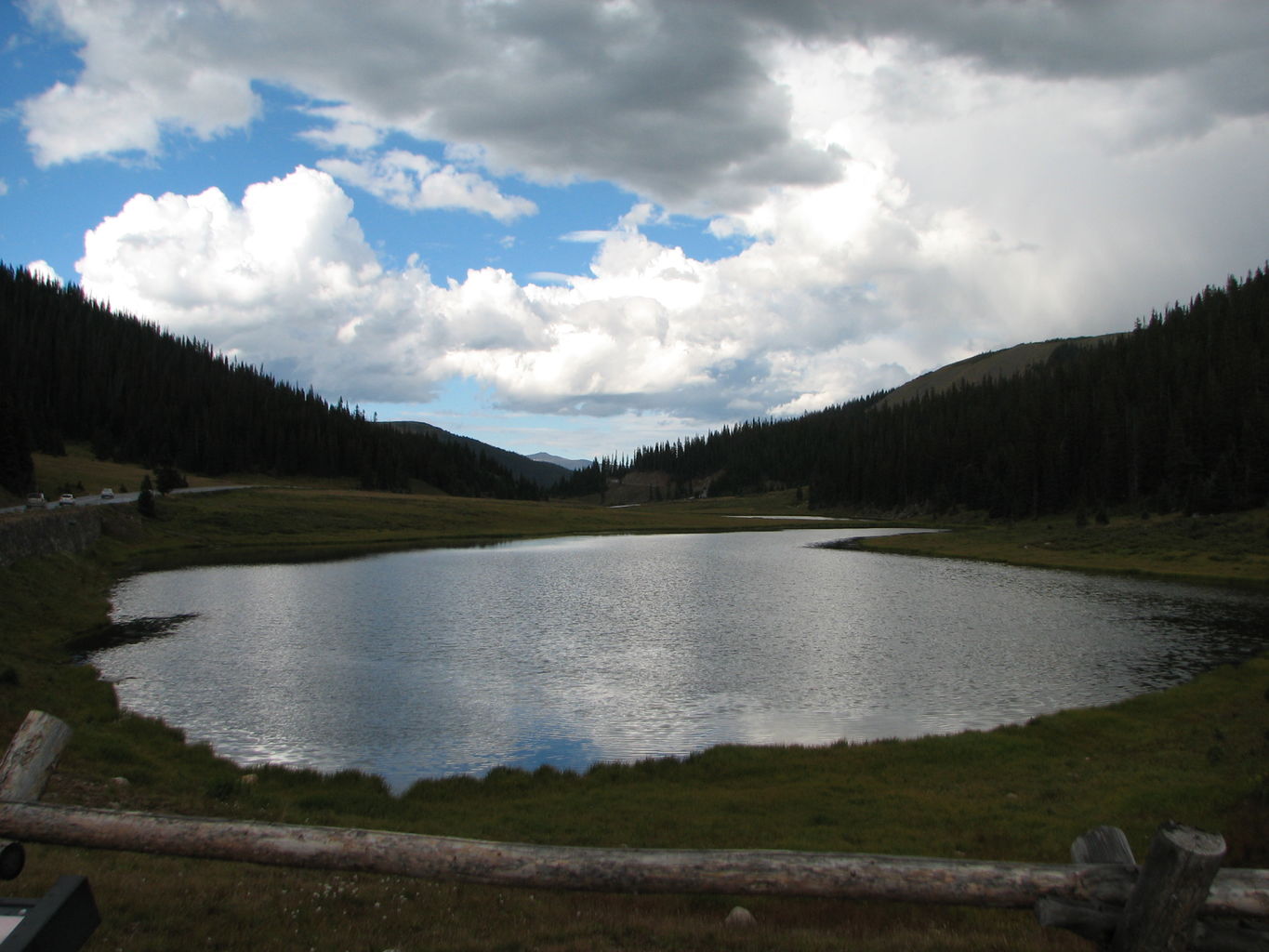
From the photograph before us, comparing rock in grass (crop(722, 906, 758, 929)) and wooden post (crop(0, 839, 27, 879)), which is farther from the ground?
wooden post (crop(0, 839, 27, 879))

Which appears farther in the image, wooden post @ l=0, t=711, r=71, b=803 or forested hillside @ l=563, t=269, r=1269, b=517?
forested hillside @ l=563, t=269, r=1269, b=517

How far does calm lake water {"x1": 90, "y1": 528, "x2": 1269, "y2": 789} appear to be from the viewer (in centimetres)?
2502

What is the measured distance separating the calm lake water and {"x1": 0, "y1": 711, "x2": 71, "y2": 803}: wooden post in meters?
12.3

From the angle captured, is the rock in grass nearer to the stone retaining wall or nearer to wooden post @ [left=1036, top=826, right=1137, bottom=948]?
wooden post @ [left=1036, top=826, right=1137, bottom=948]

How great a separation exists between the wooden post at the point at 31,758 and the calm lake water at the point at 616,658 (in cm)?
1231

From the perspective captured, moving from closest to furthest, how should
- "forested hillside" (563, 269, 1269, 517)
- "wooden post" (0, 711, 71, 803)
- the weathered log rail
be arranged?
the weathered log rail → "wooden post" (0, 711, 71, 803) → "forested hillside" (563, 269, 1269, 517)

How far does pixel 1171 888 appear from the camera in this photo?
658 cm

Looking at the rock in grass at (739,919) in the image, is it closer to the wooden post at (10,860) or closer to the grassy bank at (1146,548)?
the wooden post at (10,860)

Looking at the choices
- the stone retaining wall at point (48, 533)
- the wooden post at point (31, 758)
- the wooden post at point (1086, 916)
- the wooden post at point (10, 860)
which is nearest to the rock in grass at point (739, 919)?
the wooden post at point (1086, 916)

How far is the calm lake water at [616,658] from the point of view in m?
25.0

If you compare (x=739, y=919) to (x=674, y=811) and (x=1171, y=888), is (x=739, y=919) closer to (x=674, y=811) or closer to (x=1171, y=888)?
(x=1171, y=888)

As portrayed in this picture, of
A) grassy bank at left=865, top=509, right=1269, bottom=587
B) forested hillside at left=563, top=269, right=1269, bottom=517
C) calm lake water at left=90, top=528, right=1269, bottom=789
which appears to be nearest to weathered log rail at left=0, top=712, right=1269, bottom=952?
calm lake water at left=90, top=528, right=1269, bottom=789

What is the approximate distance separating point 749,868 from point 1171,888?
3.52m

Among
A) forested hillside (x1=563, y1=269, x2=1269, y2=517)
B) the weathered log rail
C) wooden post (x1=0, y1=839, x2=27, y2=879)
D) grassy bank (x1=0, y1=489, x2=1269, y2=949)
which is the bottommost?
grassy bank (x1=0, y1=489, x2=1269, y2=949)
